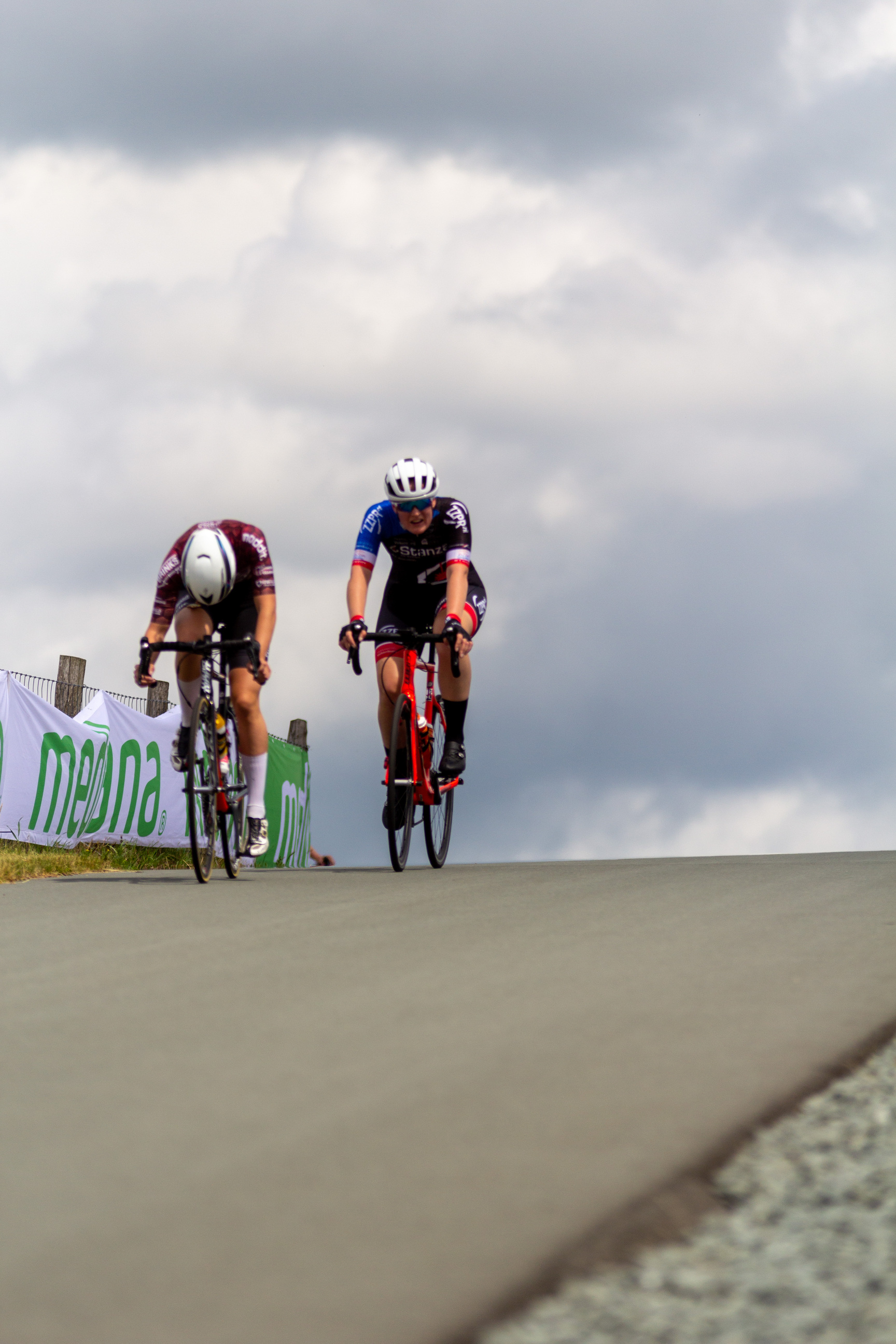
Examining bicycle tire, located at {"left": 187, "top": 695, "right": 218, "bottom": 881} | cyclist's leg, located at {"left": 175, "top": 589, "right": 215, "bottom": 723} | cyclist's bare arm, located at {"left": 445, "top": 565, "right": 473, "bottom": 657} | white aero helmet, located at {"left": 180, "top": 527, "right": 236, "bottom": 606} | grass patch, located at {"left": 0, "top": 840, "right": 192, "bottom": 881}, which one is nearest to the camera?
bicycle tire, located at {"left": 187, "top": 695, "right": 218, "bottom": 881}

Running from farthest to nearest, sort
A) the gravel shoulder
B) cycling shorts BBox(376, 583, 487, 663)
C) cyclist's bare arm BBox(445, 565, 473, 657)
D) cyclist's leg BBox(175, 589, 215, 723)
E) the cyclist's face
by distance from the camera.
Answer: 1. cycling shorts BBox(376, 583, 487, 663)
2. the cyclist's face
3. cyclist's bare arm BBox(445, 565, 473, 657)
4. cyclist's leg BBox(175, 589, 215, 723)
5. the gravel shoulder

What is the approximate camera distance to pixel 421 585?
409 inches

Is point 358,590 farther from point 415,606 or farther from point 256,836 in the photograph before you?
point 256,836

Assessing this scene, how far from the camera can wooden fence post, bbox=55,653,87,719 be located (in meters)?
15.8

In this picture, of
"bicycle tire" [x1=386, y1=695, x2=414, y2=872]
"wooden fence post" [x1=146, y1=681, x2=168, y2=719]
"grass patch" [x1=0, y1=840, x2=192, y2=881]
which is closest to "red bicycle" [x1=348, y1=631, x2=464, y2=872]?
"bicycle tire" [x1=386, y1=695, x2=414, y2=872]

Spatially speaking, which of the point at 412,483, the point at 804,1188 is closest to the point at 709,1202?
the point at 804,1188

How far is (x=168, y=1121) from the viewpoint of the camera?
320cm

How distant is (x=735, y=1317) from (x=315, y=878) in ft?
24.4

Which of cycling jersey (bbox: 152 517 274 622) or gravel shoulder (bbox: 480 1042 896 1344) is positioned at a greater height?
cycling jersey (bbox: 152 517 274 622)

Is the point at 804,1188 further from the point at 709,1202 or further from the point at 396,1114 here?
the point at 396,1114

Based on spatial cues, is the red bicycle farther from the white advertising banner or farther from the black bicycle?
the white advertising banner

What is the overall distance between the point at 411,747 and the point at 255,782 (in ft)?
3.58

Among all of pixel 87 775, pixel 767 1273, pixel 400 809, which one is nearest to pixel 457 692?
pixel 400 809

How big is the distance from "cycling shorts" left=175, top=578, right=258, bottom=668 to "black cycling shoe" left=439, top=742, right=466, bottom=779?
6.15 ft
